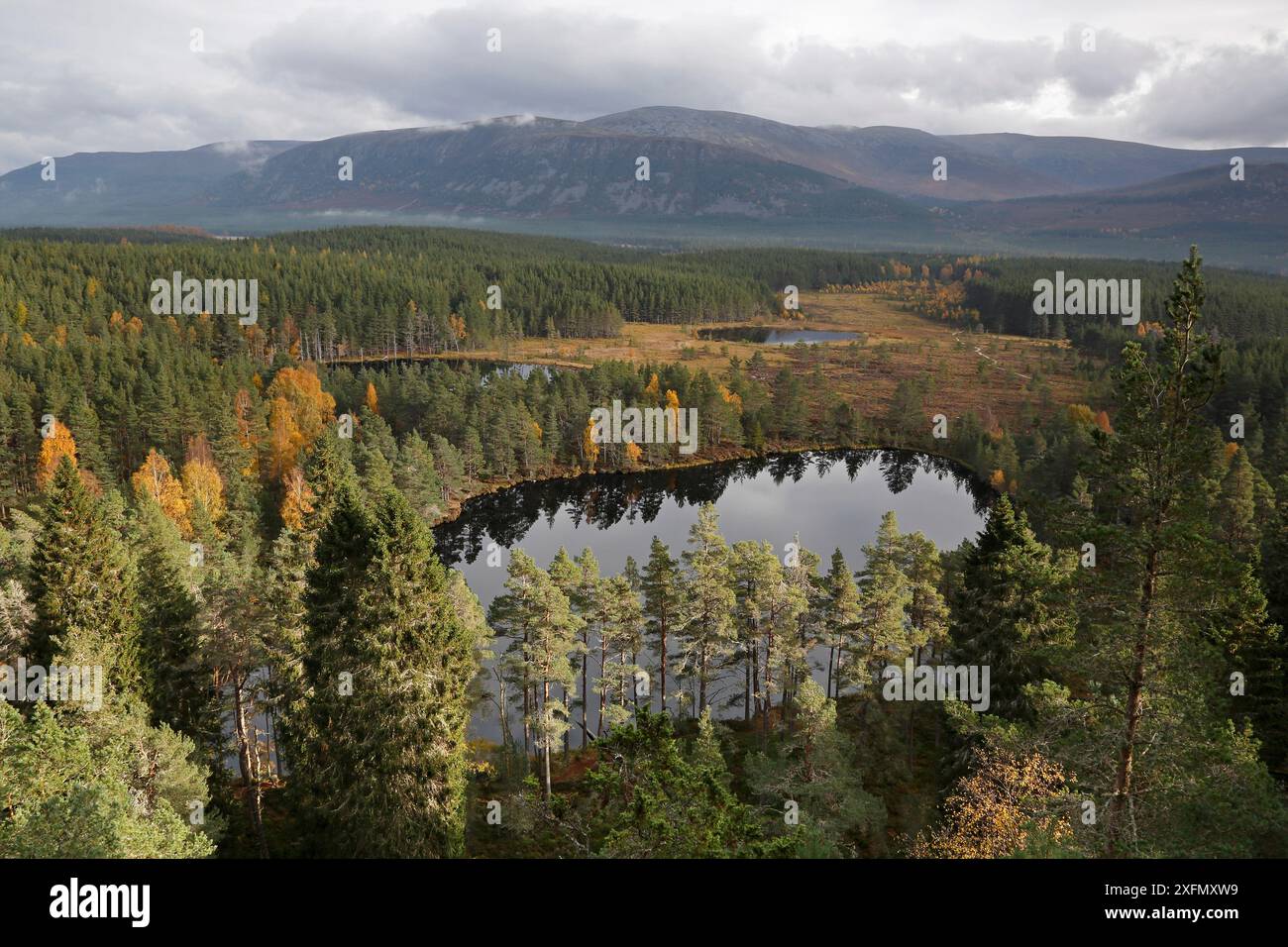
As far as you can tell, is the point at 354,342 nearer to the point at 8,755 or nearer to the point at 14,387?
the point at 14,387

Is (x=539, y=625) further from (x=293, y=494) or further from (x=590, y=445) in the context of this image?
(x=590, y=445)

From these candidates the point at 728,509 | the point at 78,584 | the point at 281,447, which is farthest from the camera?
the point at 728,509

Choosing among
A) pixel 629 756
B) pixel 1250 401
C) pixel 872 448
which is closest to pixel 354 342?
pixel 872 448

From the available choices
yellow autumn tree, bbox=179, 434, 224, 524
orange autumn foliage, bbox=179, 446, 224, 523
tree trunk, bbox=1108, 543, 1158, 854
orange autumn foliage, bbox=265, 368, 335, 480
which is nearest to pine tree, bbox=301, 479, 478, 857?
tree trunk, bbox=1108, 543, 1158, 854

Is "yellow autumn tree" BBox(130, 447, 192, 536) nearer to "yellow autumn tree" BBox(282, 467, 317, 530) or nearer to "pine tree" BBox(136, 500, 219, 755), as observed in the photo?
"yellow autumn tree" BBox(282, 467, 317, 530)

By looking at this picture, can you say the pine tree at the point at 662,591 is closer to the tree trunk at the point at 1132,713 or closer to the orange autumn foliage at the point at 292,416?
the tree trunk at the point at 1132,713

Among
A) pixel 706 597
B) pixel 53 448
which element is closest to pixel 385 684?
pixel 706 597
